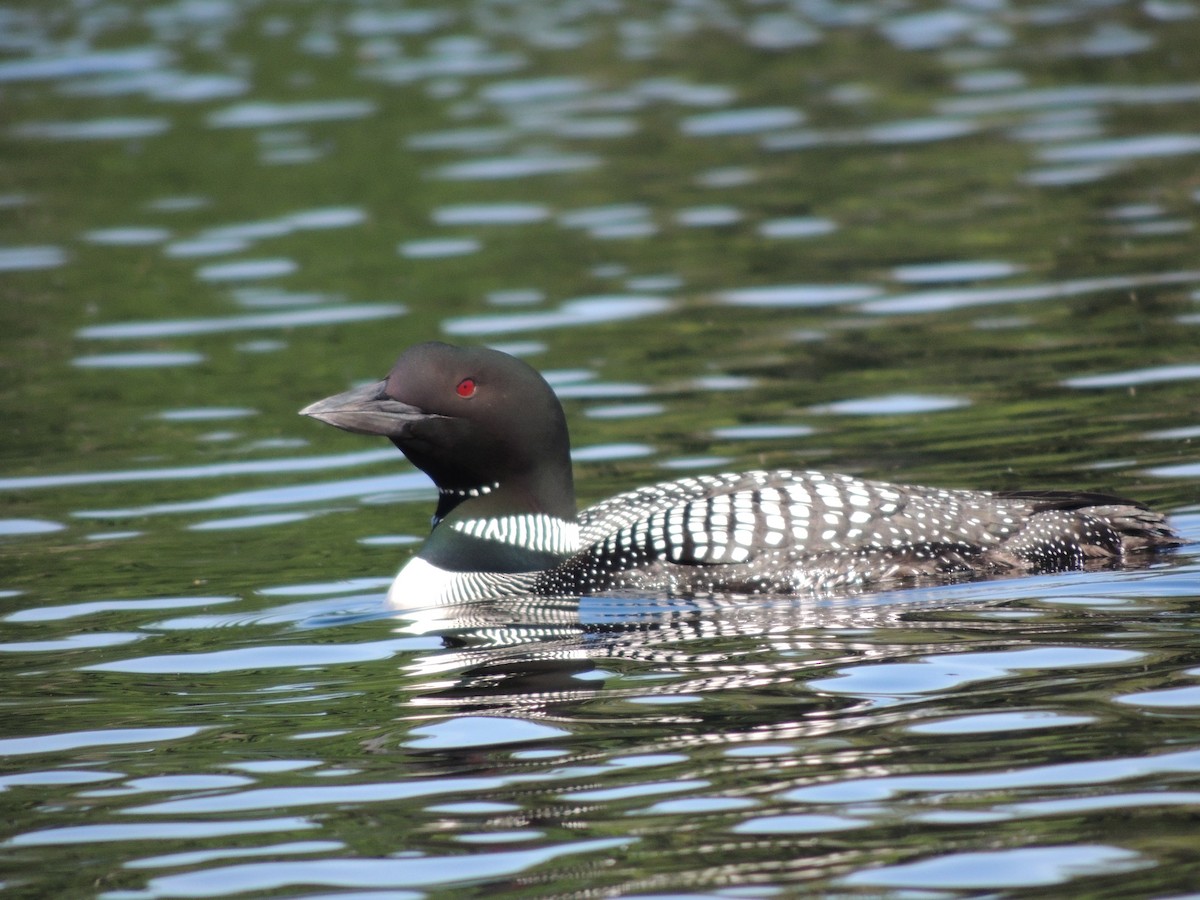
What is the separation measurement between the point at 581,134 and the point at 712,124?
3.17 ft

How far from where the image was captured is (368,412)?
6102 mm

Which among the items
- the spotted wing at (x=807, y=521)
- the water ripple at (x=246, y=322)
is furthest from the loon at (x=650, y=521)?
the water ripple at (x=246, y=322)

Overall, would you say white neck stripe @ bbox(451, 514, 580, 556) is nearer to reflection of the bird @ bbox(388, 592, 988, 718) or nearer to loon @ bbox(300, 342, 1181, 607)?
loon @ bbox(300, 342, 1181, 607)

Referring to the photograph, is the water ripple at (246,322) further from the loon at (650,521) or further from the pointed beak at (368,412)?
the pointed beak at (368,412)

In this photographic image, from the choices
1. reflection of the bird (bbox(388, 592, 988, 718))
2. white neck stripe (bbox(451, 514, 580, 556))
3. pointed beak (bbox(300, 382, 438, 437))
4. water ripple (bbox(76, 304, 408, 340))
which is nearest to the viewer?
reflection of the bird (bbox(388, 592, 988, 718))

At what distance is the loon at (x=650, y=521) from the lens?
5.88 m

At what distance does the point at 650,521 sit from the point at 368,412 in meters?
0.89

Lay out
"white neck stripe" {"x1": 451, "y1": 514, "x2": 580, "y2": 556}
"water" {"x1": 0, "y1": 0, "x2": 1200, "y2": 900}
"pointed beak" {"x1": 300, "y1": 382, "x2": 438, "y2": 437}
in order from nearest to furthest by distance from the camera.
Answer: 1. "water" {"x1": 0, "y1": 0, "x2": 1200, "y2": 900}
2. "pointed beak" {"x1": 300, "y1": 382, "x2": 438, "y2": 437}
3. "white neck stripe" {"x1": 451, "y1": 514, "x2": 580, "y2": 556}

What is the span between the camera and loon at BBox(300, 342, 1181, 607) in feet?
19.3

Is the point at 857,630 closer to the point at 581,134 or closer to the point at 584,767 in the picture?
the point at 584,767

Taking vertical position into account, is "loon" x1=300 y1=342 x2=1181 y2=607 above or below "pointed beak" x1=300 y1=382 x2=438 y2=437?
below

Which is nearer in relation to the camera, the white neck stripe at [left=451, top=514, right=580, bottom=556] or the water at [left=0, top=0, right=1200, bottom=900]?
the water at [left=0, top=0, right=1200, bottom=900]

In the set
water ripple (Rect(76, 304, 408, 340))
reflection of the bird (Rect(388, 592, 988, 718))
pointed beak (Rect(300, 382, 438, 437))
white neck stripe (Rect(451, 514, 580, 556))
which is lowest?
reflection of the bird (Rect(388, 592, 988, 718))

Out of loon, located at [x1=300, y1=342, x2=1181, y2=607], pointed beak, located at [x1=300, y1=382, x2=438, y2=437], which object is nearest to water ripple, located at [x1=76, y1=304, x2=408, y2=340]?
loon, located at [x1=300, y1=342, x2=1181, y2=607]
